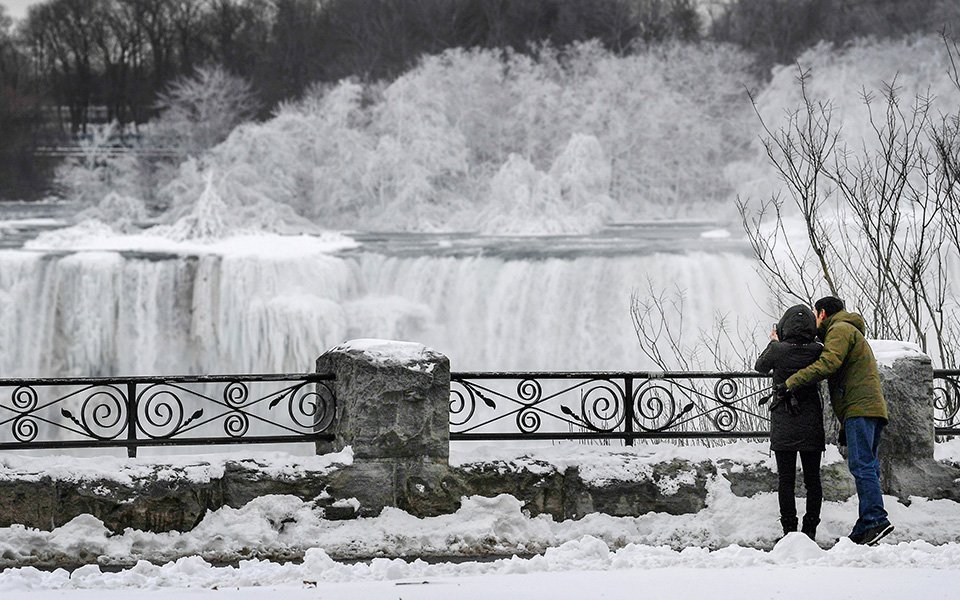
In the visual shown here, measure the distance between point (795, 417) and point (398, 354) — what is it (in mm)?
2361

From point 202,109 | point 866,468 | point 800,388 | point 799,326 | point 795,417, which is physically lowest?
point 866,468

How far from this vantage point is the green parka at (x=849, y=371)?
662 centimetres

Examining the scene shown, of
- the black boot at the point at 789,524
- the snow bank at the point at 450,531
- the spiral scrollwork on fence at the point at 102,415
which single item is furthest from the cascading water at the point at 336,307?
the black boot at the point at 789,524

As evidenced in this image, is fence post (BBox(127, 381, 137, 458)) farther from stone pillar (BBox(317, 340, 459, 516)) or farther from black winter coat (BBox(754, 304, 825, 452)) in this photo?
black winter coat (BBox(754, 304, 825, 452))

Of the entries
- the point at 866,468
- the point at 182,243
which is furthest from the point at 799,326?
the point at 182,243

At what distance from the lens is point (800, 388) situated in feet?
21.9

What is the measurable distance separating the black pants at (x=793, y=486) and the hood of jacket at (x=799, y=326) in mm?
638

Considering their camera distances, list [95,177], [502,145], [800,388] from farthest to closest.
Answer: [502,145] < [95,177] < [800,388]

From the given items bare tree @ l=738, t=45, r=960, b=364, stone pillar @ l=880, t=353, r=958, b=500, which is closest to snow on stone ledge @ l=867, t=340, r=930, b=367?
stone pillar @ l=880, t=353, r=958, b=500

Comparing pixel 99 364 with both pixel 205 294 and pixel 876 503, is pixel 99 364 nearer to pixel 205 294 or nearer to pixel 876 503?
pixel 205 294

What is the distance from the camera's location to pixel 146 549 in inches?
275

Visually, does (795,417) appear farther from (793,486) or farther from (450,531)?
(450,531)

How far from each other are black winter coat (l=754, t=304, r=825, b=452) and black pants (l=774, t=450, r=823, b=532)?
0.28 feet

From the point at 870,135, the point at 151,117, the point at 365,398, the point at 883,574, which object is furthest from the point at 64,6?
the point at 883,574
